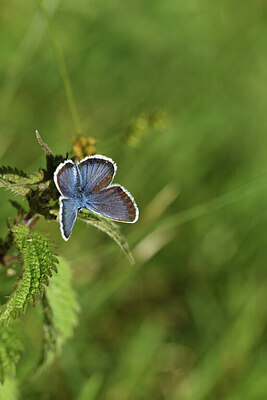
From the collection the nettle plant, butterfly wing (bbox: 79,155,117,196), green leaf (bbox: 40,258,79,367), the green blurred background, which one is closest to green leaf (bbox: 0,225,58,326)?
the nettle plant

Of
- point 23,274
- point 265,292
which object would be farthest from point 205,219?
point 23,274

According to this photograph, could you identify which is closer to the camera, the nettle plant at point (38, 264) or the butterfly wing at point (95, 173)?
the nettle plant at point (38, 264)

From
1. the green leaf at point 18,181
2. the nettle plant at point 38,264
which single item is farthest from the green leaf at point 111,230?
the green leaf at point 18,181

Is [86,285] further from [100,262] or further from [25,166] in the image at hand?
[25,166]

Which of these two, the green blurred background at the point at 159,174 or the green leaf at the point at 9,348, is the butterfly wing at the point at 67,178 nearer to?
the green leaf at the point at 9,348

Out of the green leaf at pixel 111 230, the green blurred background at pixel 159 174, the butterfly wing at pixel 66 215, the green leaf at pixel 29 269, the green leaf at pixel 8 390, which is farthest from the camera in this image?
the green blurred background at pixel 159 174

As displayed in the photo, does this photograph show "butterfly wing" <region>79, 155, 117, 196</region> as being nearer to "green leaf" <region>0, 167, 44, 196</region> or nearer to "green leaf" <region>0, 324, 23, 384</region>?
"green leaf" <region>0, 167, 44, 196</region>
